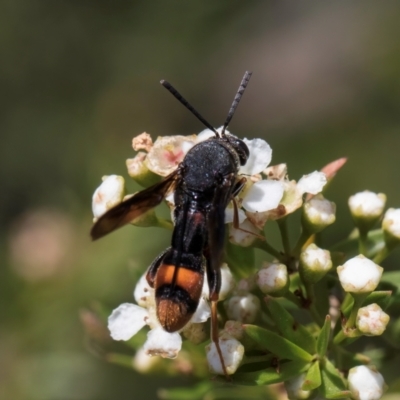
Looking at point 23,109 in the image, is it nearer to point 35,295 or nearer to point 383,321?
point 35,295

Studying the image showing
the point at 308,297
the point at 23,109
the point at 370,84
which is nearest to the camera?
the point at 308,297

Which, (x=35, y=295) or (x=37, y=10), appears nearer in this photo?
(x=35, y=295)

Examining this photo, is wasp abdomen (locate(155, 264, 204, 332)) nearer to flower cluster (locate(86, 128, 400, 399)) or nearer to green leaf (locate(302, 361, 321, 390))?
flower cluster (locate(86, 128, 400, 399))

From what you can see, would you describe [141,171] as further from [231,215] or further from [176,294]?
[176,294]

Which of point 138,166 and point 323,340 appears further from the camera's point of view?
point 138,166

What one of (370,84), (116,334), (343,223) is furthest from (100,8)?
(116,334)

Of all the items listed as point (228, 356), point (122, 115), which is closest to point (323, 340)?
point (228, 356)
